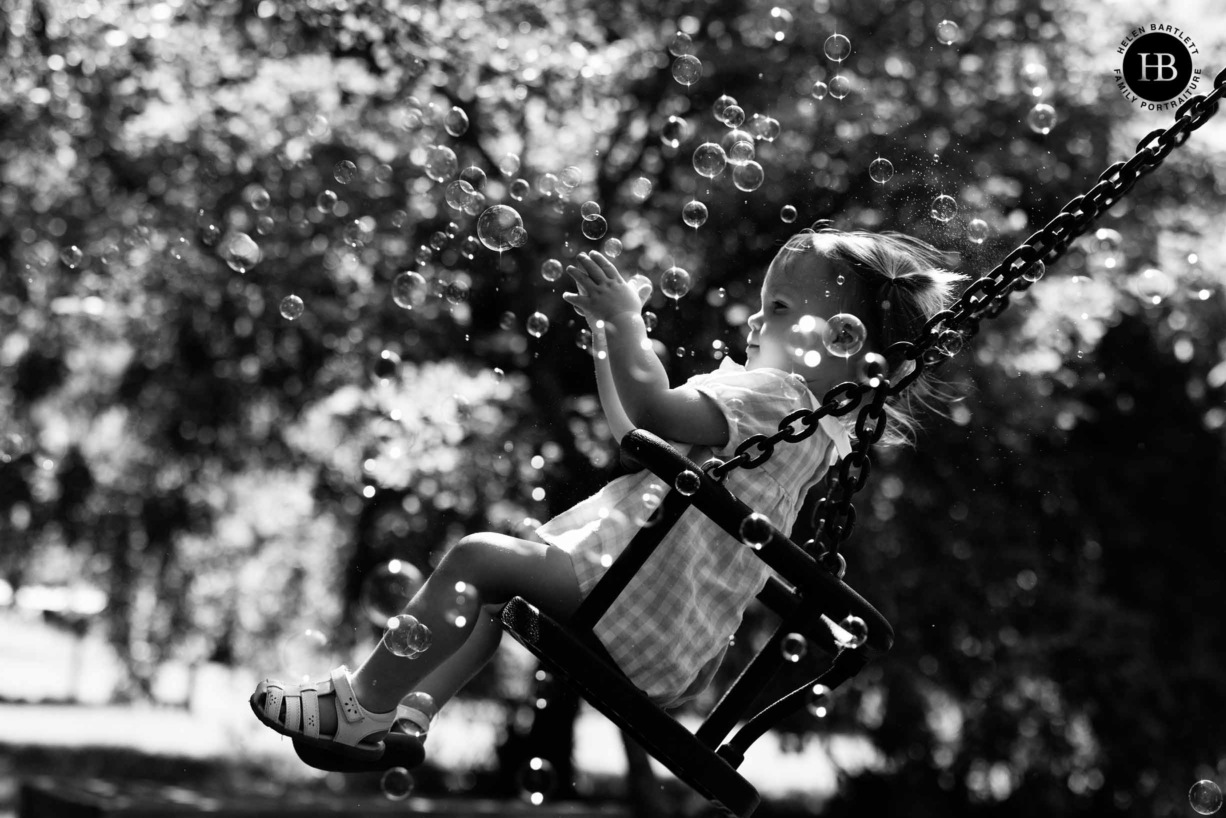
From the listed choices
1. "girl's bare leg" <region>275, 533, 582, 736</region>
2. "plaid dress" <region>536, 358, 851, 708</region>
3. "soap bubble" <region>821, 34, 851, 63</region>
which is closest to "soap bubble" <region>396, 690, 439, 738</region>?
"girl's bare leg" <region>275, 533, 582, 736</region>

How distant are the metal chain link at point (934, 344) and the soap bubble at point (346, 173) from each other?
4.08 metres

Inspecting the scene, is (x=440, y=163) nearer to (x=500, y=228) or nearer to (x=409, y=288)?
(x=409, y=288)

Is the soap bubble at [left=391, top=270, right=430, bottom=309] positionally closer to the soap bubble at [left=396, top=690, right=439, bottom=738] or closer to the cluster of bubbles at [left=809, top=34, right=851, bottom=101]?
the cluster of bubbles at [left=809, top=34, right=851, bottom=101]

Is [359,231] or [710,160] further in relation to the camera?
[359,231]

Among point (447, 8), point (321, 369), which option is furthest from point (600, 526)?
point (321, 369)

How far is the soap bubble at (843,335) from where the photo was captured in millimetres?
2342

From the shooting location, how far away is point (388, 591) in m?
3.19

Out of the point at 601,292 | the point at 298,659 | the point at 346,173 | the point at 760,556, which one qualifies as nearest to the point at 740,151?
the point at 601,292

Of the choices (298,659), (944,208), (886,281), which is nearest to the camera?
(886,281)

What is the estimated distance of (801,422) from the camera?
7.29 ft

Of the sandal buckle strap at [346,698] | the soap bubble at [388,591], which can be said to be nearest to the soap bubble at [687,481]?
the sandal buckle strap at [346,698]

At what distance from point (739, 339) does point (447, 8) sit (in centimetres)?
352

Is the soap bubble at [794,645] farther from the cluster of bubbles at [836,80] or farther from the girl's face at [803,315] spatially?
the cluster of bubbles at [836,80]

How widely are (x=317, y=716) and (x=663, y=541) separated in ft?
2.24
